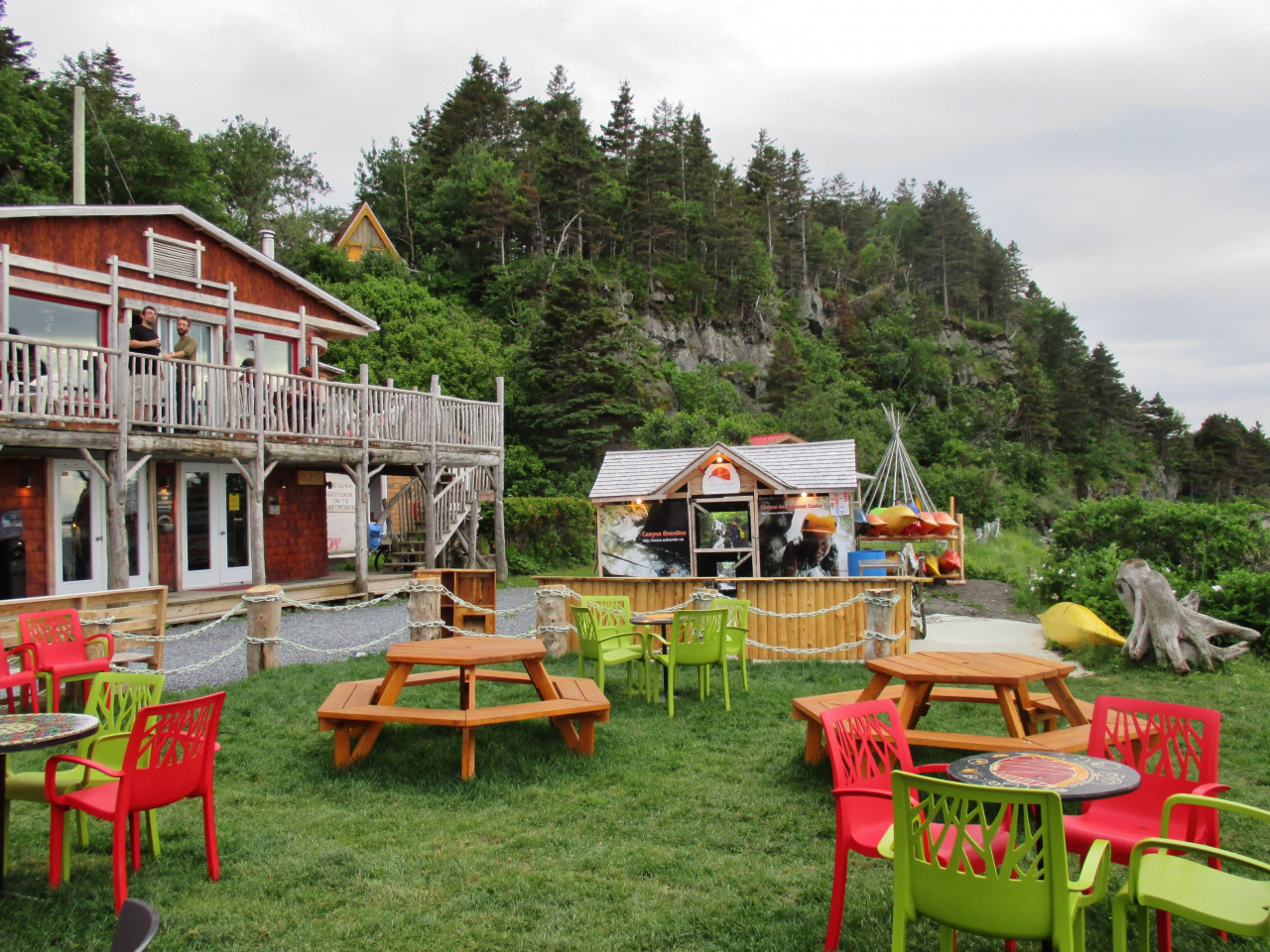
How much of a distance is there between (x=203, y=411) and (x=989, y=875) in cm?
1405

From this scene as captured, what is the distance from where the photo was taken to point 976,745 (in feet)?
17.4

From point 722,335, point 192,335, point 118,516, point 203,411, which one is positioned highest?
point 722,335

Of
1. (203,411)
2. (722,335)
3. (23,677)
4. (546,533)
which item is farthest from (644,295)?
(23,677)

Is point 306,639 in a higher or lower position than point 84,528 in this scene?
lower

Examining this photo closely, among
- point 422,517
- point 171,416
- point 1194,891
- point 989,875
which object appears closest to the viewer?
point 989,875

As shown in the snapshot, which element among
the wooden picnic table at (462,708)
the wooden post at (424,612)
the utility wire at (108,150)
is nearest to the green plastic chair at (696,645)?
the wooden picnic table at (462,708)

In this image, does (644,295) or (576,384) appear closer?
(576,384)

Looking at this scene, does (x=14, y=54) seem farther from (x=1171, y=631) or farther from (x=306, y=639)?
(x=1171, y=631)

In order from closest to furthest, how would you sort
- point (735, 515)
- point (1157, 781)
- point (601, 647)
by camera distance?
point (1157, 781) → point (601, 647) → point (735, 515)

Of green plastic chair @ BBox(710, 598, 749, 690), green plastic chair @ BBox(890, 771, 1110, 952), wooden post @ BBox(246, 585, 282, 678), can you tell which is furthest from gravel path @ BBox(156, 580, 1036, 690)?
green plastic chair @ BBox(890, 771, 1110, 952)

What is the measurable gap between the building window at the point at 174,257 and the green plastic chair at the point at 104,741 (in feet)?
41.9

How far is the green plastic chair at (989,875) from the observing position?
2.64m

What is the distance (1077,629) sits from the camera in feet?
34.4

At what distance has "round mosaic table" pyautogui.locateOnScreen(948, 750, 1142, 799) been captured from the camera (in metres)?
3.15
